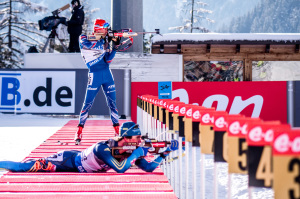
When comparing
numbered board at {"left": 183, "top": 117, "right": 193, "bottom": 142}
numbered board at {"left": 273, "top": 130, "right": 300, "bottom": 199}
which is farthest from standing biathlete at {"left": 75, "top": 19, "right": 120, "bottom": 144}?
numbered board at {"left": 273, "top": 130, "right": 300, "bottom": 199}

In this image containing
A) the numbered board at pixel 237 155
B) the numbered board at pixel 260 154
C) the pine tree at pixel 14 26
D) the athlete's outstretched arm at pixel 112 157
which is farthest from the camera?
the pine tree at pixel 14 26

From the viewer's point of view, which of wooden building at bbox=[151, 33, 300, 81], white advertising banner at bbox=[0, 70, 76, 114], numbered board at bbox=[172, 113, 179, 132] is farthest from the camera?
wooden building at bbox=[151, 33, 300, 81]

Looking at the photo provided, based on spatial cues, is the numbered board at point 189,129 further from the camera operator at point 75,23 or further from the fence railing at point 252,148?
the camera operator at point 75,23

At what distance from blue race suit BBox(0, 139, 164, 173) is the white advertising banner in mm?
10406

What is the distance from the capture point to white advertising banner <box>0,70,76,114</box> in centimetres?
1596

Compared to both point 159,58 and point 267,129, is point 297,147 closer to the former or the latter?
point 267,129

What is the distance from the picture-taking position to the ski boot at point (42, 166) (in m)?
5.58

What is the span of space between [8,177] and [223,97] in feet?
35.3

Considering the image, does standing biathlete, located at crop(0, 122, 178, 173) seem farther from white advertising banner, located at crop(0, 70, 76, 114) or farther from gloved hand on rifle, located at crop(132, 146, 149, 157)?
white advertising banner, located at crop(0, 70, 76, 114)

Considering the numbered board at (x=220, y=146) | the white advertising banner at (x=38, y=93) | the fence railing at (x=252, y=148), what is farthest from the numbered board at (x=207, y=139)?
the white advertising banner at (x=38, y=93)

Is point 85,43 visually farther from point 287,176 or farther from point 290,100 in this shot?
point 290,100

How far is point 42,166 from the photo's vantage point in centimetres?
561

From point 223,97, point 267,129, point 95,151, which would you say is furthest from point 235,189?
point 223,97

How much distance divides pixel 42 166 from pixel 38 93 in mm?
10768
